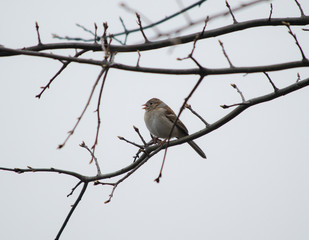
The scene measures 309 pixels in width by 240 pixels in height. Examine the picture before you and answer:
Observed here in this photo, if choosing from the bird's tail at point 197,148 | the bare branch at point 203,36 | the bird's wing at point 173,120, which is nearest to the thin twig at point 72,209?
the bare branch at point 203,36

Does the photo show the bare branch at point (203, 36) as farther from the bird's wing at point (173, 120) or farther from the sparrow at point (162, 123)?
the bird's wing at point (173, 120)

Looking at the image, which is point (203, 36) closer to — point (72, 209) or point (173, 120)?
point (72, 209)

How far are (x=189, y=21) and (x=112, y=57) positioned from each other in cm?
66

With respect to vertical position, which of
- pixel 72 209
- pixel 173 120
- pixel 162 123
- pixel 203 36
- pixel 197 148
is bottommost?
pixel 72 209

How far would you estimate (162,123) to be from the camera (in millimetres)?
7688

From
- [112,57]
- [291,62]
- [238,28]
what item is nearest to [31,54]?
[112,57]

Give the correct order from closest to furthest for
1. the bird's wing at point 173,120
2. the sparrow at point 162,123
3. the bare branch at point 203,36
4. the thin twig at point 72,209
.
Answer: the bare branch at point 203,36 → the thin twig at point 72,209 → the sparrow at point 162,123 → the bird's wing at point 173,120

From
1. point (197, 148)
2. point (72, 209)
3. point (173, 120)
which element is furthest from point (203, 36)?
point (173, 120)

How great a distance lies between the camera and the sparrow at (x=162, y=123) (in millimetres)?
7609

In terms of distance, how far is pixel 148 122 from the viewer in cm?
791

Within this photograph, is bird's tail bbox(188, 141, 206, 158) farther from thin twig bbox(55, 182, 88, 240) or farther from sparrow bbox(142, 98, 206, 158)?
thin twig bbox(55, 182, 88, 240)

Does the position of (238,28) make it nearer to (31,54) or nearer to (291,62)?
(291,62)

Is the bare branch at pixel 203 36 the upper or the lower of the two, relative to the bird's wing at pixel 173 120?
lower

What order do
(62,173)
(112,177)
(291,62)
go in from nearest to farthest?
(291,62) < (62,173) < (112,177)
